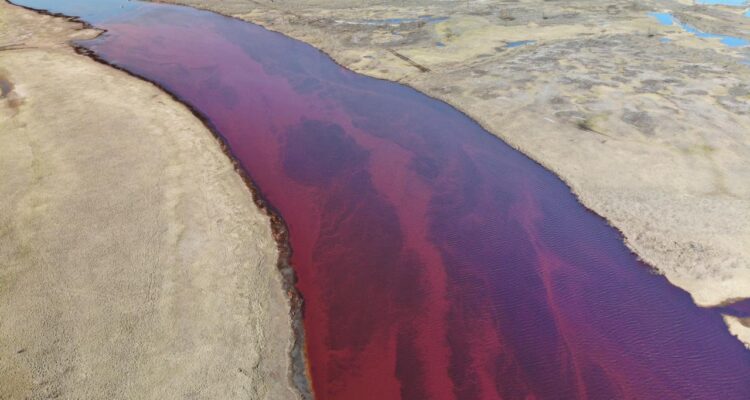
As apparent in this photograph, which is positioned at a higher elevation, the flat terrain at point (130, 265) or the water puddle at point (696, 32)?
the water puddle at point (696, 32)

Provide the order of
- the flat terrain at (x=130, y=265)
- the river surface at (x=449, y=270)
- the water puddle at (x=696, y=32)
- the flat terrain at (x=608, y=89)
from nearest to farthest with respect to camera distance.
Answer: the flat terrain at (x=130, y=265)
the river surface at (x=449, y=270)
the flat terrain at (x=608, y=89)
the water puddle at (x=696, y=32)

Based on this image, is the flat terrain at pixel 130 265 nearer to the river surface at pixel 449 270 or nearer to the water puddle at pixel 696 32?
the river surface at pixel 449 270

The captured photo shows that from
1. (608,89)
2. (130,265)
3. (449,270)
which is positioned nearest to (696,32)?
(608,89)

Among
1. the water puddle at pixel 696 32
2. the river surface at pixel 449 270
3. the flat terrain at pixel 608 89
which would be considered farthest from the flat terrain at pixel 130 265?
the water puddle at pixel 696 32

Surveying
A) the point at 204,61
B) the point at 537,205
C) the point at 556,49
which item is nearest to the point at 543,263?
the point at 537,205

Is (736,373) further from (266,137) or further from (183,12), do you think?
(183,12)
